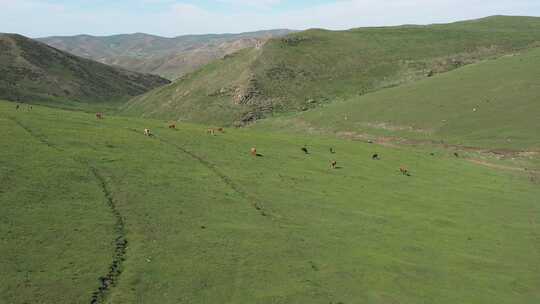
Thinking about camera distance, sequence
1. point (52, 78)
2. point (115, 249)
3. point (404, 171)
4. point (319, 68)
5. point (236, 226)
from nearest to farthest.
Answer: point (115, 249)
point (236, 226)
point (404, 171)
point (319, 68)
point (52, 78)

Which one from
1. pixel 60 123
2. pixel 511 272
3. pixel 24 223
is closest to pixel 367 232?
pixel 511 272

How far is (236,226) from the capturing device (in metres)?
20.2

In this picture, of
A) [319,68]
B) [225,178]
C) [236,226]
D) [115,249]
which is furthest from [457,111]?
[115,249]

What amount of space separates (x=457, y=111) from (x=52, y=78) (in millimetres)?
91944

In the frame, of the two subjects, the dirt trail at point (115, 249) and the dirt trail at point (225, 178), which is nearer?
the dirt trail at point (115, 249)

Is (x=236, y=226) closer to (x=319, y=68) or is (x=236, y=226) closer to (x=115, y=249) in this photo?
(x=115, y=249)

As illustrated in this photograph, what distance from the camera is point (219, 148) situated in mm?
32969

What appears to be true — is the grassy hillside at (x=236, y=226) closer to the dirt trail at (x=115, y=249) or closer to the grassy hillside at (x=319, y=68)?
the dirt trail at (x=115, y=249)

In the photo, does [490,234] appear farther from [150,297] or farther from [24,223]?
[24,223]

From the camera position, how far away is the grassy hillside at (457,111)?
1972 inches

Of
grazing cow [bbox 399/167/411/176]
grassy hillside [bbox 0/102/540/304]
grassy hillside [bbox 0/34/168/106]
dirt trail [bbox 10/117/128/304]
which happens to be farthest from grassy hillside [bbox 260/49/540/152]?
grassy hillside [bbox 0/34/168/106]

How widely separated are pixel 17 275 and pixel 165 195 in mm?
8408

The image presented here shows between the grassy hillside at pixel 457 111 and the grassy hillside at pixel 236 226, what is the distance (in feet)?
57.3

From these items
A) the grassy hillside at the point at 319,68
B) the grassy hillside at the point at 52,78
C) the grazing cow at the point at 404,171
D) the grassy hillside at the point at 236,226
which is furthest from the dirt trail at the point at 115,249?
the grassy hillside at the point at 52,78
